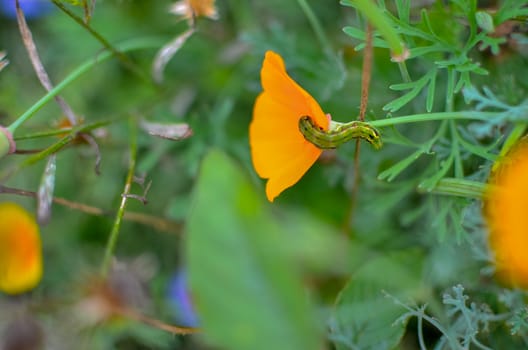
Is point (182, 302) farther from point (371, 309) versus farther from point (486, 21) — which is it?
point (486, 21)

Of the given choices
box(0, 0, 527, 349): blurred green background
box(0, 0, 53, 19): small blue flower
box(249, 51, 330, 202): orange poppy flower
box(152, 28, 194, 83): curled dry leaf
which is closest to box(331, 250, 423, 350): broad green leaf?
box(0, 0, 527, 349): blurred green background

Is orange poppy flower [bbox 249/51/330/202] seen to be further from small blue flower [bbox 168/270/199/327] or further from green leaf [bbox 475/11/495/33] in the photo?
small blue flower [bbox 168/270/199/327]

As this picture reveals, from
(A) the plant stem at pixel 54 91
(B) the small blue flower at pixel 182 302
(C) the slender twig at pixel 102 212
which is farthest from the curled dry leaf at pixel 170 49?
(B) the small blue flower at pixel 182 302

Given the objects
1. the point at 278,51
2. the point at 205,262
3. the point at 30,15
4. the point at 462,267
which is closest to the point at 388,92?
the point at 278,51

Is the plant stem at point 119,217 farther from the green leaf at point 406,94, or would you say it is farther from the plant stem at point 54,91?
the green leaf at point 406,94

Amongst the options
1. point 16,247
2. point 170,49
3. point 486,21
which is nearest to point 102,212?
point 16,247
